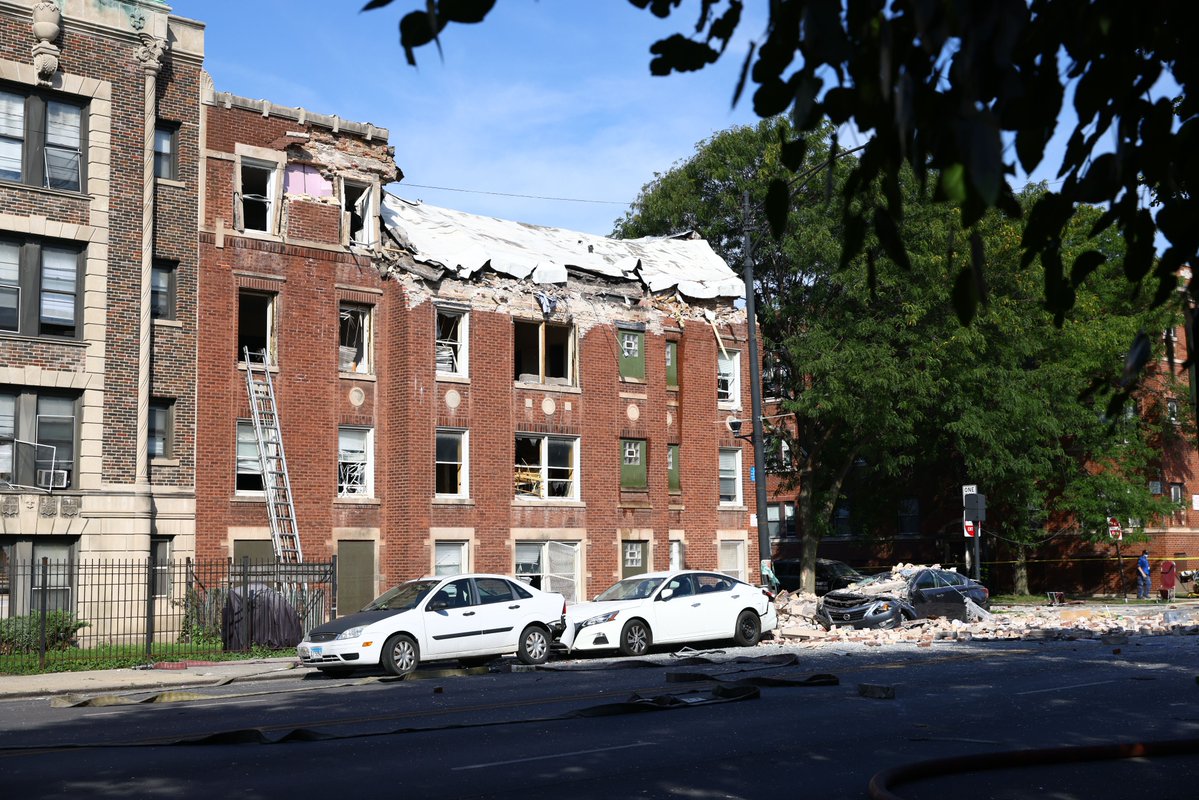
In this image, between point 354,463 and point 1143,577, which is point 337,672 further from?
point 1143,577

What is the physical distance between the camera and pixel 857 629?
93.3 feet

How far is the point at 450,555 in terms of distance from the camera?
33.7m

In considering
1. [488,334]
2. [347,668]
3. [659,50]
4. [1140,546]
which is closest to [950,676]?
[347,668]

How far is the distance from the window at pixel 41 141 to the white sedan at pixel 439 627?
40.8ft

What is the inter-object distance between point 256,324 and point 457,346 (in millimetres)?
5168

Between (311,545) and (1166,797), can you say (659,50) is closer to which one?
(1166,797)

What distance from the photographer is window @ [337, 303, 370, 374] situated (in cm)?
3312

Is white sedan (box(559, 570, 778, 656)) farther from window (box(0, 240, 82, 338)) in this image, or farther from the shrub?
window (box(0, 240, 82, 338))

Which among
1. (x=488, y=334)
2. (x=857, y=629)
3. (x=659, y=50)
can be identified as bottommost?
(x=857, y=629)

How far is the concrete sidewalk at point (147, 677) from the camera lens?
762 inches

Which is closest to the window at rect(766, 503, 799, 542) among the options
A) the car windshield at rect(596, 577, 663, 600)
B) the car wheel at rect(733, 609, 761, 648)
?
the car wheel at rect(733, 609, 761, 648)

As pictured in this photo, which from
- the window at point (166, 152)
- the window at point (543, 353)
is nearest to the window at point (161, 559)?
the window at point (166, 152)

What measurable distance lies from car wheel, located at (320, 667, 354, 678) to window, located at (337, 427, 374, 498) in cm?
1108

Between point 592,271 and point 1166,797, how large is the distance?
94.5ft
